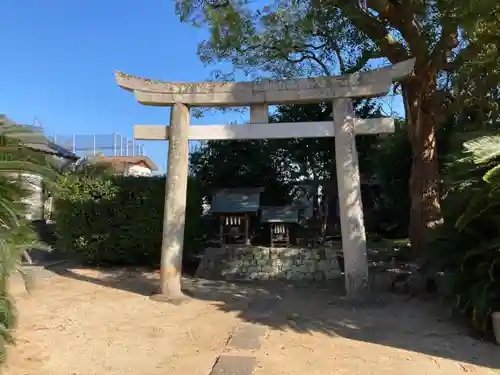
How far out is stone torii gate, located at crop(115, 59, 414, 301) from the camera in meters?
7.41

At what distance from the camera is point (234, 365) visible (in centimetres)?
468

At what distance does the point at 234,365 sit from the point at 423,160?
20.6 feet

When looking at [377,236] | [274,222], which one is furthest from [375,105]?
[274,222]

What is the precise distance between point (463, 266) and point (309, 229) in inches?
306

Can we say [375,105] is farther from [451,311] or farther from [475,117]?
[451,311]

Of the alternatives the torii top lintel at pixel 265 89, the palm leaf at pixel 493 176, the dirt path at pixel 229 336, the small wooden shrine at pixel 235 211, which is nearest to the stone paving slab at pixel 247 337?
the dirt path at pixel 229 336

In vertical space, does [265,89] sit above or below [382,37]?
below

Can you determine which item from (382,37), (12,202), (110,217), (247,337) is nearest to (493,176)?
(247,337)

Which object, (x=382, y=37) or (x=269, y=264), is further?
(x=269, y=264)

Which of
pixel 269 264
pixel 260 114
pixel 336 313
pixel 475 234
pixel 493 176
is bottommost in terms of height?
pixel 336 313

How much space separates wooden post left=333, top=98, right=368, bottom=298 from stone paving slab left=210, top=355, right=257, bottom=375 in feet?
10.0

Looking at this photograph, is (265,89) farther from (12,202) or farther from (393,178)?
(393,178)

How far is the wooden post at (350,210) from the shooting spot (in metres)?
7.40

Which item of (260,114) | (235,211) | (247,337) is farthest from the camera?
(235,211)
